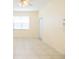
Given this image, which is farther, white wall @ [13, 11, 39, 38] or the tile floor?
white wall @ [13, 11, 39, 38]

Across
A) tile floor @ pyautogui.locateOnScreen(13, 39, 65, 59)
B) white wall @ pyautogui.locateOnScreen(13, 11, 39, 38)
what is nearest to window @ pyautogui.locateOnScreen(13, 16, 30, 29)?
white wall @ pyautogui.locateOnScreen(13, 11, 39, 38)

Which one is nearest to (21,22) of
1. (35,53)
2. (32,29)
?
(32,29)

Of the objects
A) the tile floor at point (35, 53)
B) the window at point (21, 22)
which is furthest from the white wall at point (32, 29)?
the tile floor at point (35, 53)

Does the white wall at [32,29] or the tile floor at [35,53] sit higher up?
the white wall at [32,29]

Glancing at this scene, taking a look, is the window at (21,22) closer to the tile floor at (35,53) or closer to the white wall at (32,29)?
the white wall at (32,29)

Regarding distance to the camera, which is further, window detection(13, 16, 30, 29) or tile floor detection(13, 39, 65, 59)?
window detection(13, 16, 30, 29)

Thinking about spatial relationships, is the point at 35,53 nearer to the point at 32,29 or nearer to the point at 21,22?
the point at 32,29

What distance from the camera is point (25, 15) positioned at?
11656 millimetres

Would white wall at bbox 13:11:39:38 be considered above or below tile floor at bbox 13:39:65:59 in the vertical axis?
above

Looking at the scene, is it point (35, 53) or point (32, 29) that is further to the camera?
point (32, 29)

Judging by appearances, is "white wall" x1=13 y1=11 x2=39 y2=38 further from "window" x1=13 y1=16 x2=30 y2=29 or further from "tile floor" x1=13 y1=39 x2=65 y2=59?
"tile floor" x1=13 y1=39 x2=65 y2=59
